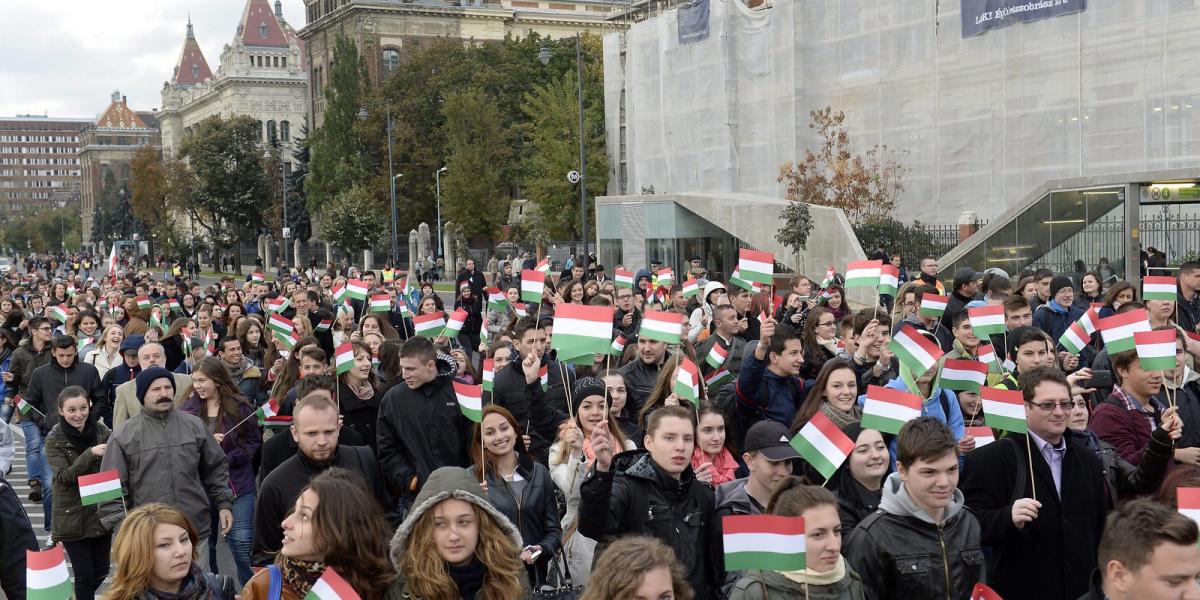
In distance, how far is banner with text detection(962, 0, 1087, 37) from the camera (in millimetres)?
31625

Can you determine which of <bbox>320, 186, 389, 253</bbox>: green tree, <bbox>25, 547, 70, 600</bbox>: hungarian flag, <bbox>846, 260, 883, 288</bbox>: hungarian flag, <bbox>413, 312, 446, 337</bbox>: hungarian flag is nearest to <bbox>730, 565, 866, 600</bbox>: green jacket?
<bbox>25, 547, 70, 600</bbox>: hungarian flag

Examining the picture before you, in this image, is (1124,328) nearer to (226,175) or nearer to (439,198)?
(439,198)

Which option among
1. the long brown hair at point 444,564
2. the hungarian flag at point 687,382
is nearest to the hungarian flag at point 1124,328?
the hungarian flag at point 687,382

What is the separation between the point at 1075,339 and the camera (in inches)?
397

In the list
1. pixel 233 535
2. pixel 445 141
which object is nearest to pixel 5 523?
pixel 233 535

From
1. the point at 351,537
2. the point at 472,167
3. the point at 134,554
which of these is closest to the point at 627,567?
the point at 351,537

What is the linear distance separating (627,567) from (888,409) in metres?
2.55

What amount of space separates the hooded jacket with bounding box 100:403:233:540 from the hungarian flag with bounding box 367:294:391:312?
7392 millimetres

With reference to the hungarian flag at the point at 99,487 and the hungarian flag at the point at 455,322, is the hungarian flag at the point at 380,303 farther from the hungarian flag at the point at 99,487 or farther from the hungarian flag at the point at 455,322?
the hungarian flag at the point at 99,487

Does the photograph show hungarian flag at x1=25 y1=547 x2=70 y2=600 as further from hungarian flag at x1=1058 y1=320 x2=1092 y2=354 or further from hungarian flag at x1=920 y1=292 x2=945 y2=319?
hungarian flag at x1=920 y1=292 x2=945 y2=319

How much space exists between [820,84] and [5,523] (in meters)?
34.9

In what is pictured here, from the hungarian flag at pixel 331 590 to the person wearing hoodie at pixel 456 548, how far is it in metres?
0.36

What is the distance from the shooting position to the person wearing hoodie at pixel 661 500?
5.40 m

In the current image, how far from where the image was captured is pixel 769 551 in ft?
14.9
